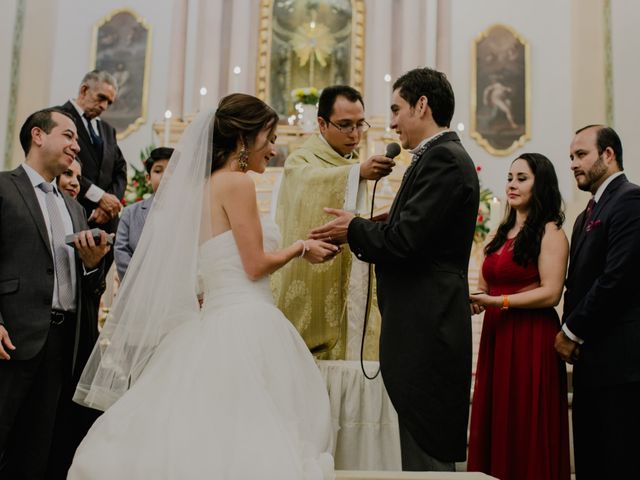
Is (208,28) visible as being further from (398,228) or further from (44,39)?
(398,228)

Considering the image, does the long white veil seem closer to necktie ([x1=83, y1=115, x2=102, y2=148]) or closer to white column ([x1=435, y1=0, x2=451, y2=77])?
necktie ([x1=83, y1=115, x2=102, y2=148])

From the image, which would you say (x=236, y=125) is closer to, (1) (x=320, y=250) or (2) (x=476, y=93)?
(1) (x=320, y=250)

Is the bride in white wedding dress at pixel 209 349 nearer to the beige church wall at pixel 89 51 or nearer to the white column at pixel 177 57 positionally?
the white column at pixel 177 57

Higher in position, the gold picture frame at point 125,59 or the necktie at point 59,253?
the gold picture frame at point 125,59

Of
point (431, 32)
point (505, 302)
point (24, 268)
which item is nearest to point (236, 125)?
point (24, 268)

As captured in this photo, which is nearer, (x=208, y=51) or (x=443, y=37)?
(x=208, y=51)

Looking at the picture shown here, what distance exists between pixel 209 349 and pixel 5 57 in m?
6.84

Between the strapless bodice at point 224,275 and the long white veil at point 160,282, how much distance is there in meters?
0.05

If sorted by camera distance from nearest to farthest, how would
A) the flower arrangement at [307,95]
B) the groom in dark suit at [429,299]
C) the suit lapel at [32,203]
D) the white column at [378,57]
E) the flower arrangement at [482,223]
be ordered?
the groom in dark suit at [429,299], the suit lapel at [32,203], the flower arrangement at [482,223], the flower arrangement at [307,95], the white column at [378,57]

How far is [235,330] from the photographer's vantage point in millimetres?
2660

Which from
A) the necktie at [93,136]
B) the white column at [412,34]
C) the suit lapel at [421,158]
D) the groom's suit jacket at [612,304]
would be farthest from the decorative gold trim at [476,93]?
the suit lapel at [421,158]

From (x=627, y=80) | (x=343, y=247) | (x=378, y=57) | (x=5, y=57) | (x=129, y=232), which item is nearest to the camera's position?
(x=343, y=247)

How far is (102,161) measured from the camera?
5023 millimetres

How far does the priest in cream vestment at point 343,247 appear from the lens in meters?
3.54
